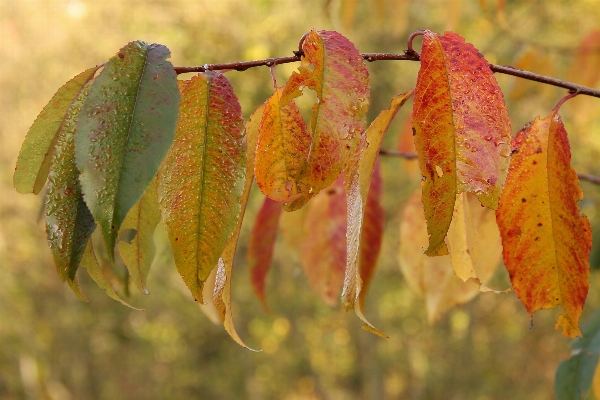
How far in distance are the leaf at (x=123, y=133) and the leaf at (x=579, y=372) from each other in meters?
0.63

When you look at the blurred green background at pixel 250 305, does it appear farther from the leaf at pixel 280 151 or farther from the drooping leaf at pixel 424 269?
the leaf at pixel 280 151

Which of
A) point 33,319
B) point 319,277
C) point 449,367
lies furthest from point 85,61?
point 319,277

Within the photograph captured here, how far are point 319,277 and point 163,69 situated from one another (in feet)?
1.64

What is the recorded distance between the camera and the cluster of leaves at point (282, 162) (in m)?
0.42

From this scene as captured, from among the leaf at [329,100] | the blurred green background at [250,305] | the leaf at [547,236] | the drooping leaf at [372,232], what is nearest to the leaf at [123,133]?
the leaf at [329,100]

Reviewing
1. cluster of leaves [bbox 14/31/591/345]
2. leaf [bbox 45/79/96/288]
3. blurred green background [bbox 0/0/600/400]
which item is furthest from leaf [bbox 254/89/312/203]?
blurred green background [bbox 0/0/600/400]

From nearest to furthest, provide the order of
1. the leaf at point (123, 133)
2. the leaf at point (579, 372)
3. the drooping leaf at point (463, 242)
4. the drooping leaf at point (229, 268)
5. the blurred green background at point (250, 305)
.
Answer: the leaf at point (123, 133) → the drooping leaf at point (229, 268) → the drooping leaf at point (463, 242) → the leaf at point (579, 372) → the blurred green background at point (250, 305)

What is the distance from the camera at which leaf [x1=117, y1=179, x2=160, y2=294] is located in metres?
0.57

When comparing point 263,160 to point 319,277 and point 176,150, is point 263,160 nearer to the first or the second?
point 176,150

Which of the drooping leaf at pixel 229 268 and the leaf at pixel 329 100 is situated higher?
the leaf at pixel 329 100

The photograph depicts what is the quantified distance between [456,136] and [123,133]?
0.23 meters

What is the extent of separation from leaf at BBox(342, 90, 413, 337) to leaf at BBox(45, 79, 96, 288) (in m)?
0.19

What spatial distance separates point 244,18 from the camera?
5613 millimetres

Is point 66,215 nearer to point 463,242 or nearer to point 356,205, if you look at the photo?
Answer: point 356,205
